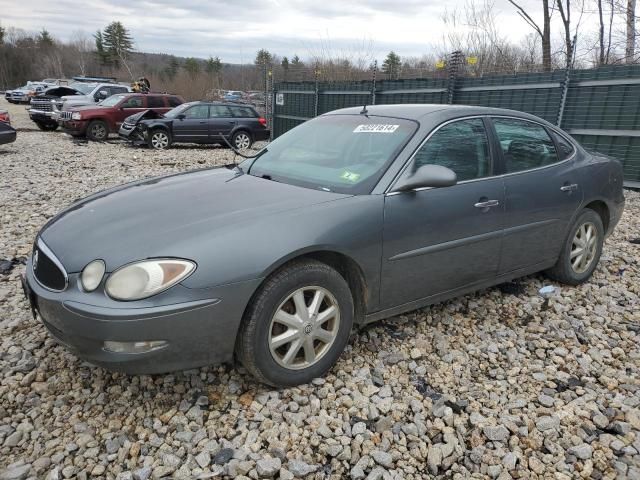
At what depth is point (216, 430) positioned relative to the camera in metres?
2.41

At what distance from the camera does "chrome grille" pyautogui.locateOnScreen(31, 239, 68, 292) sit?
93.7 inches

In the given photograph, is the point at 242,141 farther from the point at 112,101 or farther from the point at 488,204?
the point at 488,204

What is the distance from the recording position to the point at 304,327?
103 inches

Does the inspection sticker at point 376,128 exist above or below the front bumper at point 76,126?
above

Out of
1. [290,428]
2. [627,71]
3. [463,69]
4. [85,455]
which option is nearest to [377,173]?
[290,428]

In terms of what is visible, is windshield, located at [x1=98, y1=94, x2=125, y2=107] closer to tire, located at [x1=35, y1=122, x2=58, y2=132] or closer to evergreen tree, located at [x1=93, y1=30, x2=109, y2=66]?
tire, located at [x1=35, y1=122, x2=58, y2=132]

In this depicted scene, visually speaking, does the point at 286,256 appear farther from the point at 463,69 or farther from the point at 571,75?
the point at 463,69

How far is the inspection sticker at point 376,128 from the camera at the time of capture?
327 centimetres

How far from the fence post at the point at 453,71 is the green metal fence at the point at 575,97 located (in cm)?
2

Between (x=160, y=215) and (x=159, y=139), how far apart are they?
12102 mm

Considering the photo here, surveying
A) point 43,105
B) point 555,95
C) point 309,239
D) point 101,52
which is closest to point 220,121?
point 43,105

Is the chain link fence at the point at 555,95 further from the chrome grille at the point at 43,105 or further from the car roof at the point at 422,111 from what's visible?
the chrome grille at the point at 43,105

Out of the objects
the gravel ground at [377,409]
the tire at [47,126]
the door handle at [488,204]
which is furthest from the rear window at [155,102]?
the door handle at [488,204]

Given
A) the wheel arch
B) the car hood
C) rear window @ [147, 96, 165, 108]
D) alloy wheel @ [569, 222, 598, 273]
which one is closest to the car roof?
the car hood
